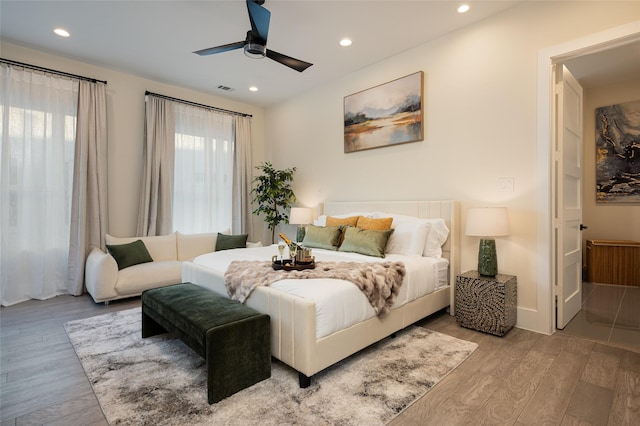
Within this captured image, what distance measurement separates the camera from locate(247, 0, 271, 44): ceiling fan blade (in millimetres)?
2508

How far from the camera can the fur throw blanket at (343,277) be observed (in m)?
2.33

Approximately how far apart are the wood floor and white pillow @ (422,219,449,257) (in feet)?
2.79

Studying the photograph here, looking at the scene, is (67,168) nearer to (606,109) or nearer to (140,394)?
(140,394)

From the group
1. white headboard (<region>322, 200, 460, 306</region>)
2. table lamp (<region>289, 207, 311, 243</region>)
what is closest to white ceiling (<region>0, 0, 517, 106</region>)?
white headboard (<region>322, 200, 460, 306</region>)

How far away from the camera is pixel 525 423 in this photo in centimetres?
167

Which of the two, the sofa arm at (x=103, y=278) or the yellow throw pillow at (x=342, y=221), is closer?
the sofa arm at (x=103, y=278)

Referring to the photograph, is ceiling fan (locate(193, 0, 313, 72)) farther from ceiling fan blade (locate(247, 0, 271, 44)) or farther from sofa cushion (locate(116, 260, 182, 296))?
sofa cushion (locate(116, 260, 182, 296))

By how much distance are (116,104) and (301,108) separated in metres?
2.83

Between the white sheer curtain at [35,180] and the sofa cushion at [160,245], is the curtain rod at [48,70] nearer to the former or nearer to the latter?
the white sheer curtain at [35,180]

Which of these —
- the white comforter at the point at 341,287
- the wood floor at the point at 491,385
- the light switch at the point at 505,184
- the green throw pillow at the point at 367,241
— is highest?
the light switch at the point at 505,184

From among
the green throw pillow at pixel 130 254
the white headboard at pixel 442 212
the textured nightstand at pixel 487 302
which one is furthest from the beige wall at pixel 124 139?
the textured nightstand at pixel 487 302

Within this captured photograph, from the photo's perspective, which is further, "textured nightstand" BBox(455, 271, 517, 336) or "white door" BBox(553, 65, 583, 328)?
"white door" BBox(553, 65, 583, 328)

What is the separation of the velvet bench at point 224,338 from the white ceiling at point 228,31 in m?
2.78

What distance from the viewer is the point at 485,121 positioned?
10.8ft
